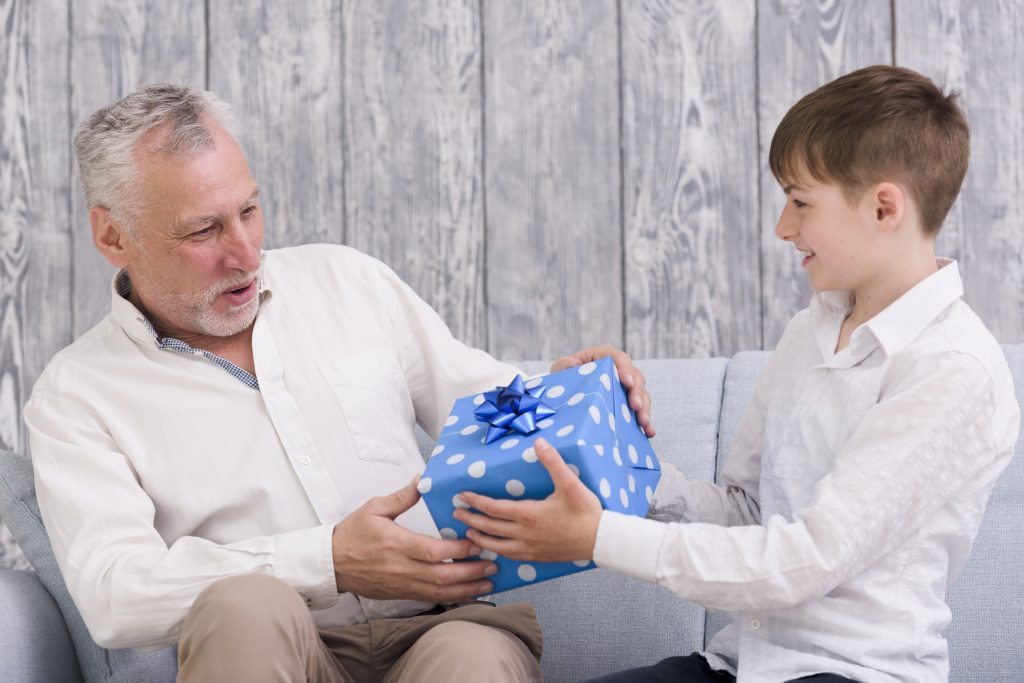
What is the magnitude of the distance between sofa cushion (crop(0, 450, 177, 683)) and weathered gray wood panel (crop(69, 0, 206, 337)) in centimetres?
70

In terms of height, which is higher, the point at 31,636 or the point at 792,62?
the point at 792,62

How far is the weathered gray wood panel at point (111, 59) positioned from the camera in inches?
86.0

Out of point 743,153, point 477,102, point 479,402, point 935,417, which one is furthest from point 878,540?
point 477,102

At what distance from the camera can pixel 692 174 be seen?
2.06 metres

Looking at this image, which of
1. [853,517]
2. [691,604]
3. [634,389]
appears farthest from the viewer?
[691,604]

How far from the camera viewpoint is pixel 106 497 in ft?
4.62

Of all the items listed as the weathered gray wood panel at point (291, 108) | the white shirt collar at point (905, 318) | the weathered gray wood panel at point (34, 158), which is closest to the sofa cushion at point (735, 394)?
the white shirt collar at point (905, 318)

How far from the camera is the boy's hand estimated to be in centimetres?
114

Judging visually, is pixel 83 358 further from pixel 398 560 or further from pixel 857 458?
pixel 857 458

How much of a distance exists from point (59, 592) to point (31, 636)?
93 mm

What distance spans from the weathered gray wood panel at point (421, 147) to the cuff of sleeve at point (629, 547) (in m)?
1.03

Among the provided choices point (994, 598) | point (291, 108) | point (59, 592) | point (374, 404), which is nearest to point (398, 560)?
point (374, 404)

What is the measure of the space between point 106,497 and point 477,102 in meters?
1.08

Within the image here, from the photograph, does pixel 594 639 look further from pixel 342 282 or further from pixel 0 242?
pixel 0 242
